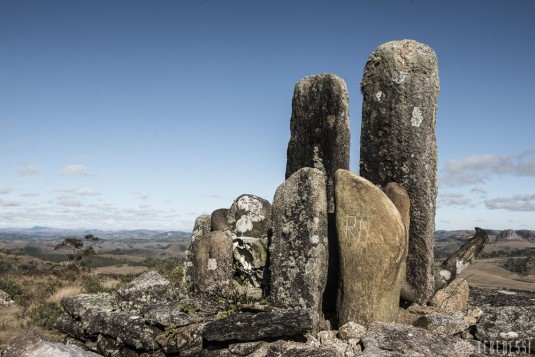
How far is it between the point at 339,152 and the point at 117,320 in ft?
24.3

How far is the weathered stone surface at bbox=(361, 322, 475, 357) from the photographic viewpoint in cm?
877

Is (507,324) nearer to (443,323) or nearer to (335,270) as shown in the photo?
(443,323)

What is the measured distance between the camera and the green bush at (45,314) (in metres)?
18.1

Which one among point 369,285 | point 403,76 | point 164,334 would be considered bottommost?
point 164,334

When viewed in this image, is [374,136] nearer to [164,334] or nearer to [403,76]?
[403,76]

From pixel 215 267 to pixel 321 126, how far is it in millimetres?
5170

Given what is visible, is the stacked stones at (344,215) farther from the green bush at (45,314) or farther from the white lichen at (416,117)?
the green bush at (45,314)

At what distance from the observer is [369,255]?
985cm

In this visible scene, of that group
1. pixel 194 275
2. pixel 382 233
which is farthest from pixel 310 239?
pixel 194 275

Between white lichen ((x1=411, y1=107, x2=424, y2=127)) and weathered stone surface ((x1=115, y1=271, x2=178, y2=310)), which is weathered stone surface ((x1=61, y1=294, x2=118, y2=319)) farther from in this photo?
white lichen ((x1=411, y1=107, x2=424, y2=127))

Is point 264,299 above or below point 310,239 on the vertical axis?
below

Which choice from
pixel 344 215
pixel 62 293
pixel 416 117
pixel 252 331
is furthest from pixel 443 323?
pixel 62 293

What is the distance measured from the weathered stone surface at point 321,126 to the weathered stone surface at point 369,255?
2660 mm

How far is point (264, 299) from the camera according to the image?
1135 centimetres
